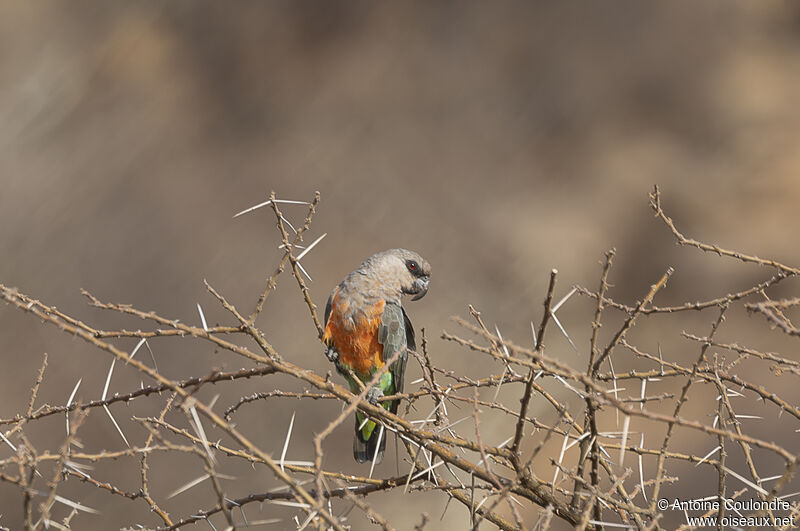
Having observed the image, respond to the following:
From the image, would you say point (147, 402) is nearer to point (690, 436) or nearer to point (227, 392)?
point (227, 392)

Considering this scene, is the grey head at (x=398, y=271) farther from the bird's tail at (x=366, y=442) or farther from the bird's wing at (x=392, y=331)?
the bird's tail at (x=366, y=442)

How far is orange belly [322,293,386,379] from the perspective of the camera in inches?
59.7

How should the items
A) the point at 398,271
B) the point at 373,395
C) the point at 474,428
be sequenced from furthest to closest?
the point at 474,428
the point at 398,271
the point at 373,395

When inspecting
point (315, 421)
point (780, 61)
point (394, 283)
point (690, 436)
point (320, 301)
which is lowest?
point (394, 283)

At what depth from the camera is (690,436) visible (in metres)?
3.19

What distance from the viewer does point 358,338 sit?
4.97 ft

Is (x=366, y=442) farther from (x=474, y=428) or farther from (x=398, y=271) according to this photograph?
(x=474, y=428)

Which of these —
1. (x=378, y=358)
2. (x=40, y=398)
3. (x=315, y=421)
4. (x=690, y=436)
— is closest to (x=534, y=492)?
(x=378, y=358)

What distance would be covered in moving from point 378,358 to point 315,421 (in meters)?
1.75

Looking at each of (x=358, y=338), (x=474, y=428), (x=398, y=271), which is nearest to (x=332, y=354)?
(x=358, y=338)

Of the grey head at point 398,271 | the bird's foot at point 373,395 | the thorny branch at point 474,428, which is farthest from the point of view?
the grey head at point 398,271

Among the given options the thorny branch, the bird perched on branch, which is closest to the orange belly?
the bird perched on branch

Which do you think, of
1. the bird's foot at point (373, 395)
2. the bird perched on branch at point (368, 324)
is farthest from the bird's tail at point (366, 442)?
the bird's foot at point (373, 395)

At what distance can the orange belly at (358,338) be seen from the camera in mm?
1516
